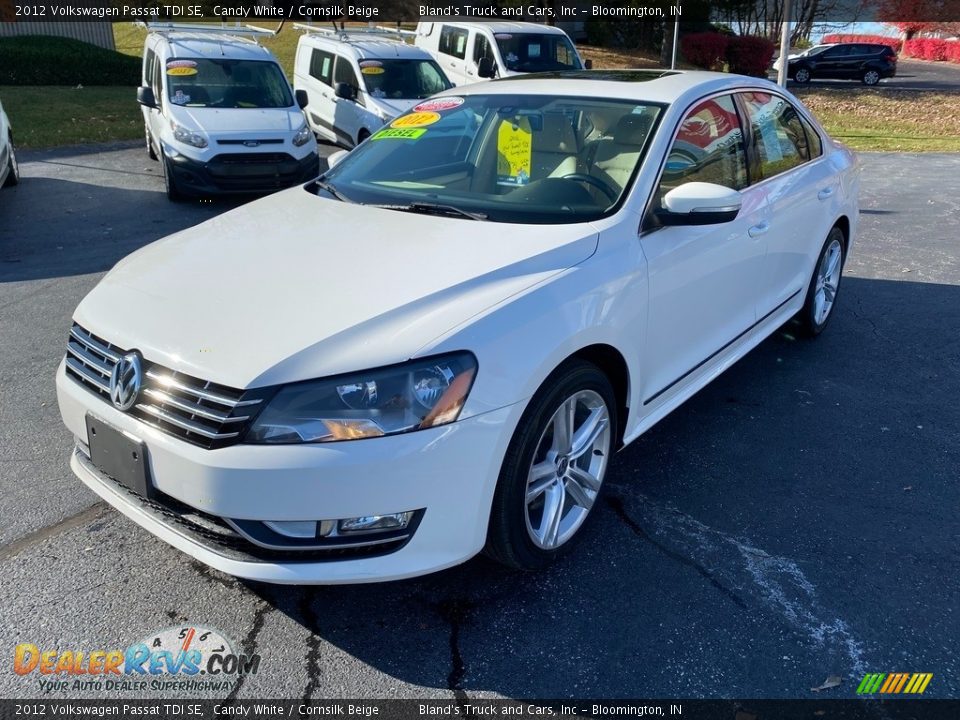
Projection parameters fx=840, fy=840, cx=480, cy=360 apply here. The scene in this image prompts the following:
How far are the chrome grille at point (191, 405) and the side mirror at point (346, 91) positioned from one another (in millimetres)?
10254

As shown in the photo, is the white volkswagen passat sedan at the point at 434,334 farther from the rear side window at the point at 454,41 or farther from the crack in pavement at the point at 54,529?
the rear side window at the point at 454,41

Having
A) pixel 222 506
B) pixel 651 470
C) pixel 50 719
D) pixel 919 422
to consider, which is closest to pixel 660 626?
pixel 651 470

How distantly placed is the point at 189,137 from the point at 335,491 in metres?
8.37

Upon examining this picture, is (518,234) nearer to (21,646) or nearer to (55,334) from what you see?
(21,646)

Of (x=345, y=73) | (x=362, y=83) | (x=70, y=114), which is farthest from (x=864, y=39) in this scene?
(x=70, y=114)

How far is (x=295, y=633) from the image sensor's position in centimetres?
279

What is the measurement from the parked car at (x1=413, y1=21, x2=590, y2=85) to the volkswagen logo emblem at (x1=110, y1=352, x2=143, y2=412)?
1347cm

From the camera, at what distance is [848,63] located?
102 feet

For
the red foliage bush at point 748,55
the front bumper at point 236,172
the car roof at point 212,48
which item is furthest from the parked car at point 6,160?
the red foliage bush at point 748,55

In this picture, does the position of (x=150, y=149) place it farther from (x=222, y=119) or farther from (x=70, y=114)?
(x=70, y=114)

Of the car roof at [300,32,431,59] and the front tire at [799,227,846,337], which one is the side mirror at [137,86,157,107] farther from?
the front tire at [799,227,846,337]

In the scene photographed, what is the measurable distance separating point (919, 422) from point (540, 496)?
8.30 feet

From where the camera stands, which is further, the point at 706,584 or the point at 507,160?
the point at 507,160

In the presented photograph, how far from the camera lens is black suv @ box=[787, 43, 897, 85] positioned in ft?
100
